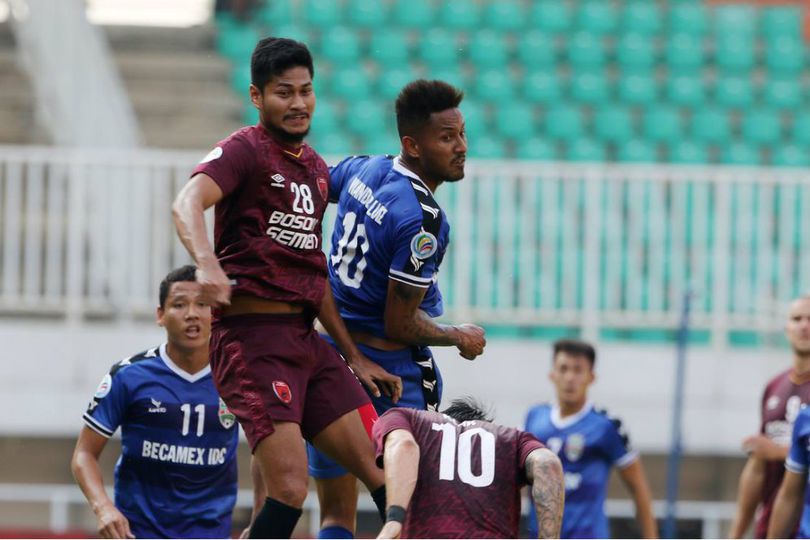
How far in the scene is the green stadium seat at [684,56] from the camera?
15352 millimetres

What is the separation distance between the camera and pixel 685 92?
590 inches

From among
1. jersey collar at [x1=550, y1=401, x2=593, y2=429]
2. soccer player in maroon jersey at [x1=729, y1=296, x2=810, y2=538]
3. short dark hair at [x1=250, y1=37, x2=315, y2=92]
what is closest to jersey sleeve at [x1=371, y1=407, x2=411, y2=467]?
short dark hair at [x1=250, y1=37, x2=315, y2=92]

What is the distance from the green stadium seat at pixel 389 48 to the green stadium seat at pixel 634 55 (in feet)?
7.06

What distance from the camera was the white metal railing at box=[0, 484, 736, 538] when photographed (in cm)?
1100

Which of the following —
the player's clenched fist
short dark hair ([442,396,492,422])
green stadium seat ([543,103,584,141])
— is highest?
green stadium seat ([543,103,584,141])

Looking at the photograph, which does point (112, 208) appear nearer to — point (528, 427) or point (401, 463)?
point (528, 427)

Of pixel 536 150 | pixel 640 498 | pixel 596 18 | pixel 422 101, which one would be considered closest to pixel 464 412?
pixel 422 101

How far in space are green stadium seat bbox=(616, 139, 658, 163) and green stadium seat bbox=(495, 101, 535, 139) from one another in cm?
88

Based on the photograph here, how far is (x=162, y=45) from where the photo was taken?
612 inches

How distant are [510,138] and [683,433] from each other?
4486 millimetres

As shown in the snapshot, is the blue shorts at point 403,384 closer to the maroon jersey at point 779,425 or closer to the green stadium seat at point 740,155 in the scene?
the maroon jersey at point 779,425

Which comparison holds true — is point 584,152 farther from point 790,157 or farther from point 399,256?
point 399,256

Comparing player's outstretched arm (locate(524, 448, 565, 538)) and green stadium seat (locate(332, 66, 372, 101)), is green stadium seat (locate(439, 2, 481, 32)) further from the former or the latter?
player's outstretched arm (locate(524, 448, 565, 538))

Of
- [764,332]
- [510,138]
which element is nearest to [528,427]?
[764,332]
